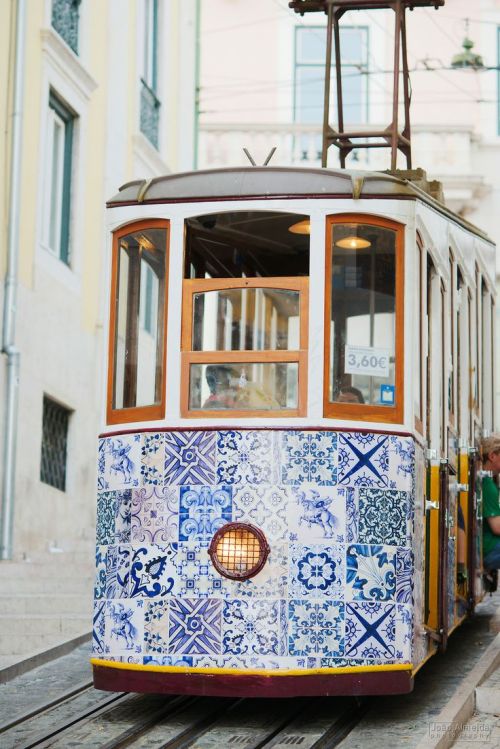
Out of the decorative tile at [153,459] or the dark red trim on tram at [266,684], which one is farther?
the decorative tile at [153,459]

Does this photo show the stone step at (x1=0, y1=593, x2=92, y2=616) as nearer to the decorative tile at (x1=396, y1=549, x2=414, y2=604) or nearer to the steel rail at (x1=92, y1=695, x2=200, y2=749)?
the steel rail at (x1=92, y1=695, x2=200, y2=749)

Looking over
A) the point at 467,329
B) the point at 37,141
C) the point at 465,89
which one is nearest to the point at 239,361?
the point at 467,329

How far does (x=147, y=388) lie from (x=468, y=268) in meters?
3.07

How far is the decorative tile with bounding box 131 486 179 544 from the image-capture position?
7.75 metres

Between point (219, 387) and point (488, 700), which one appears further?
point (488, 700)

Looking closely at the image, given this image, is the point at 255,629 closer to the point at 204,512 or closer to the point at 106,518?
the point at 204,512

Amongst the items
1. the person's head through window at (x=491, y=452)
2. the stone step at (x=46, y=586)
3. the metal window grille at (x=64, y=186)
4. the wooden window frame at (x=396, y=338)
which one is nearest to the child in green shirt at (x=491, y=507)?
the person's head through window at (x=491, y=452)

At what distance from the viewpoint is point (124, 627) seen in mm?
7824

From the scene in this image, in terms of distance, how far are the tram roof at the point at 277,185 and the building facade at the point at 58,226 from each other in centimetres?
717

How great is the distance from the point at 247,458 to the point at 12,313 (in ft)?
25.9

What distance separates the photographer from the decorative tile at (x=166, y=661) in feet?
25.0

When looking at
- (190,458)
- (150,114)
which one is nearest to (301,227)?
(190,458)

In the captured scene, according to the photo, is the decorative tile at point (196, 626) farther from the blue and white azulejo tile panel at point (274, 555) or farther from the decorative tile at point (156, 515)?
the decorative tile at point (156, 515)

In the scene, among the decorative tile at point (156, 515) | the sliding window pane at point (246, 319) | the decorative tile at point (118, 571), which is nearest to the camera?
the decorative tile at point (156, 515)
